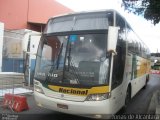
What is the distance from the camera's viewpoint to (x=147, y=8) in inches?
402

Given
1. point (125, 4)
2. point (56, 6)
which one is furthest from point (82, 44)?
point (56, 6)

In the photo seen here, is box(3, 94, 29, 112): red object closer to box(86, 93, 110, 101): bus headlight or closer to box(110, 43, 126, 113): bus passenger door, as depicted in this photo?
box(86, 93, 110, 101): bus headlight

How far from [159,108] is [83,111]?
264 cm

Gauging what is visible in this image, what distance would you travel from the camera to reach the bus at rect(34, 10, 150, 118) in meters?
6.98

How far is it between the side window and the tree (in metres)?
1.59

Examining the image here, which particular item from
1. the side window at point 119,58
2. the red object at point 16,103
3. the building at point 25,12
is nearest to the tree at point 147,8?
the side window at point 119,58

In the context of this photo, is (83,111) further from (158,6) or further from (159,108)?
(158,6)

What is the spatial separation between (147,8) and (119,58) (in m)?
3.22

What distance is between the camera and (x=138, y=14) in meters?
11.1

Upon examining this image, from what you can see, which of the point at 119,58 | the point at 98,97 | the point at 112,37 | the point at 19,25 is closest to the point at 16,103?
the point at 98,97

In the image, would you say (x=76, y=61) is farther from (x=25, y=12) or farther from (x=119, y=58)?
(x=25, y=12)

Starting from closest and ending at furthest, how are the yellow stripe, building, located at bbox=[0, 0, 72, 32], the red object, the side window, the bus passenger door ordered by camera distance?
the yellow stripe, the bus passenger door, the side window, the red object, building, located at bbox=[0, 0, 72, 32]

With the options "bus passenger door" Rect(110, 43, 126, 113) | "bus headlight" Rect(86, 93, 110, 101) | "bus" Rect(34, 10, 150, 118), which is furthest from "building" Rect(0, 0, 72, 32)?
"bus headlight" Rect(86, 93, 110, 101)

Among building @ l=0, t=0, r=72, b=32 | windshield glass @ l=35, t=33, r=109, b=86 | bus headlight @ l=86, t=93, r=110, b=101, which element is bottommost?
bus headlight @ l=86, t=93, r=110, b=101
